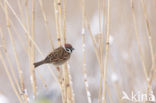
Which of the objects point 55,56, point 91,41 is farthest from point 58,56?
point 91,41

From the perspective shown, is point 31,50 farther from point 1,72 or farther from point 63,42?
point 1,72

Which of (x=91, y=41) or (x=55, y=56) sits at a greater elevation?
(x=55, y=56)

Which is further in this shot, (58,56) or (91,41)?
(91,41)

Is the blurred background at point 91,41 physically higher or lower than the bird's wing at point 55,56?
lower

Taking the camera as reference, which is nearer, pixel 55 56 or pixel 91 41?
pixel 55 56

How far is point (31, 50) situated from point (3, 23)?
108 centimetres

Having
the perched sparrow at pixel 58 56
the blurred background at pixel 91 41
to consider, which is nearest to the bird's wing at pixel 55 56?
the perched sparrow at pixel 58 56

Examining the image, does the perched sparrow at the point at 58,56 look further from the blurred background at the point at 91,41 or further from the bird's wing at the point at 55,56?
the blurred background at the point at 91,41

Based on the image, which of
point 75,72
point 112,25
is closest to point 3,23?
point 75,72

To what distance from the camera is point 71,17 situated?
206cm

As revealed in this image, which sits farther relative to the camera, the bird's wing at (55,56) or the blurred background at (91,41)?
the blurred background at (91,41)

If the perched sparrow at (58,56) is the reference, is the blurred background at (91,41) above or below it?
below

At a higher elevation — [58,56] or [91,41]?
[58,56]

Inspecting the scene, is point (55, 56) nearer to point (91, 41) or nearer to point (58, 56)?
point (58, 56)
